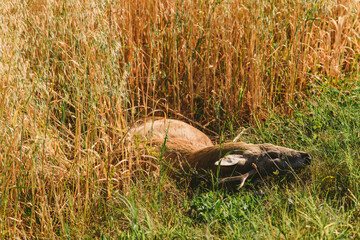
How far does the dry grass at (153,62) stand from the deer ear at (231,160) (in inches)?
25.1

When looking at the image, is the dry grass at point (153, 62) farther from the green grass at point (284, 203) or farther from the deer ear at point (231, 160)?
the deer ear at point (231, 160)

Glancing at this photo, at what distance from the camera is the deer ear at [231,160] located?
3.17m

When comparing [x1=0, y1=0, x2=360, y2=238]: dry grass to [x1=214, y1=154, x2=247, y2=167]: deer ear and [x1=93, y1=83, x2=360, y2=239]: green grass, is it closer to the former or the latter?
[x1=93, y1=83, x2=360, y2=239]: green grass

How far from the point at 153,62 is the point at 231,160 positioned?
1761mm

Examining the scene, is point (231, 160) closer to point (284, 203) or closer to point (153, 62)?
point (284, 203)

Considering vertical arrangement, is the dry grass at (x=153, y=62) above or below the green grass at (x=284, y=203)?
above

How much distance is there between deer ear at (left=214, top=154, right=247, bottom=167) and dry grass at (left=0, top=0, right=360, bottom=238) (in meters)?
0.64

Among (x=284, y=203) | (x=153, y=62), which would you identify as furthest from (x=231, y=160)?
(x=153, y=62)

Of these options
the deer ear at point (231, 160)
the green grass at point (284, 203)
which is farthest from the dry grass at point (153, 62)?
the deer ear at point (231, 160)

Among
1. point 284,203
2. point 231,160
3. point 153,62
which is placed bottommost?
point 284,203

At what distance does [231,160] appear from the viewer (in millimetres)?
3223

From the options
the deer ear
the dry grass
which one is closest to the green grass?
the deer ear

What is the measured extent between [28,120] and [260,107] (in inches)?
91.1

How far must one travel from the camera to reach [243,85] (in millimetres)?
4562
